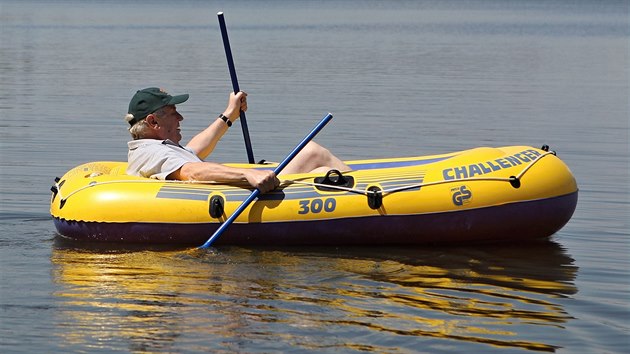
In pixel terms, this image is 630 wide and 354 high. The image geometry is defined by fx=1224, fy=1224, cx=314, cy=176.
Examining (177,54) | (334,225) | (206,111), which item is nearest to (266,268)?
(334,225)

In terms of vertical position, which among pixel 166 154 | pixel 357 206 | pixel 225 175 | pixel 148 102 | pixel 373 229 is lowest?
pixel 373 229

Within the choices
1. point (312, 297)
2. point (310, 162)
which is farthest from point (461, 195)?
point (312, 297)

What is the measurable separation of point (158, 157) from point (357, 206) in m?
1.27

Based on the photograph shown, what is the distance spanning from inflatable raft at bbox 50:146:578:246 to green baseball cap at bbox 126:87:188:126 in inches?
16.0

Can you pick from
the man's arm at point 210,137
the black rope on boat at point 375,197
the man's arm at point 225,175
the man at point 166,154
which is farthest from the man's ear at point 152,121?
the black rope on boat at point 375,197

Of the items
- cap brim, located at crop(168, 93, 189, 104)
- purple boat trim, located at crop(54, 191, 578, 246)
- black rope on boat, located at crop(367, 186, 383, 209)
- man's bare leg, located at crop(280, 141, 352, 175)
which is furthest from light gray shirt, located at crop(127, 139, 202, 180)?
black rope on boat, located at crop(367, 186, 383, 209)

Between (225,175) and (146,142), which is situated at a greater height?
(146,142)

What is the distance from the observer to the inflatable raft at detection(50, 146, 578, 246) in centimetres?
729

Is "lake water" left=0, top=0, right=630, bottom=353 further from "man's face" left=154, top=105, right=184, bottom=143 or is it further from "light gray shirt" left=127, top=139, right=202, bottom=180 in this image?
"man's face" left=154, top=105, right=184, bottom=143

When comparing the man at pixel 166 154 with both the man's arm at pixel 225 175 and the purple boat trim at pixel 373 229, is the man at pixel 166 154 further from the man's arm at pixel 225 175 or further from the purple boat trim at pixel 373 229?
the purple boat trim at pixel 373 229

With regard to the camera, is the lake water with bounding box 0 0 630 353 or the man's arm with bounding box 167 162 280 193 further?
the man's arm with bounding box 167 162 280 193

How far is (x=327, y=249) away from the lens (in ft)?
24.2

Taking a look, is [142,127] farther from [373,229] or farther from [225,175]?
[373,229]

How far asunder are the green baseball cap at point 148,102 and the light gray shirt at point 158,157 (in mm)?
164
